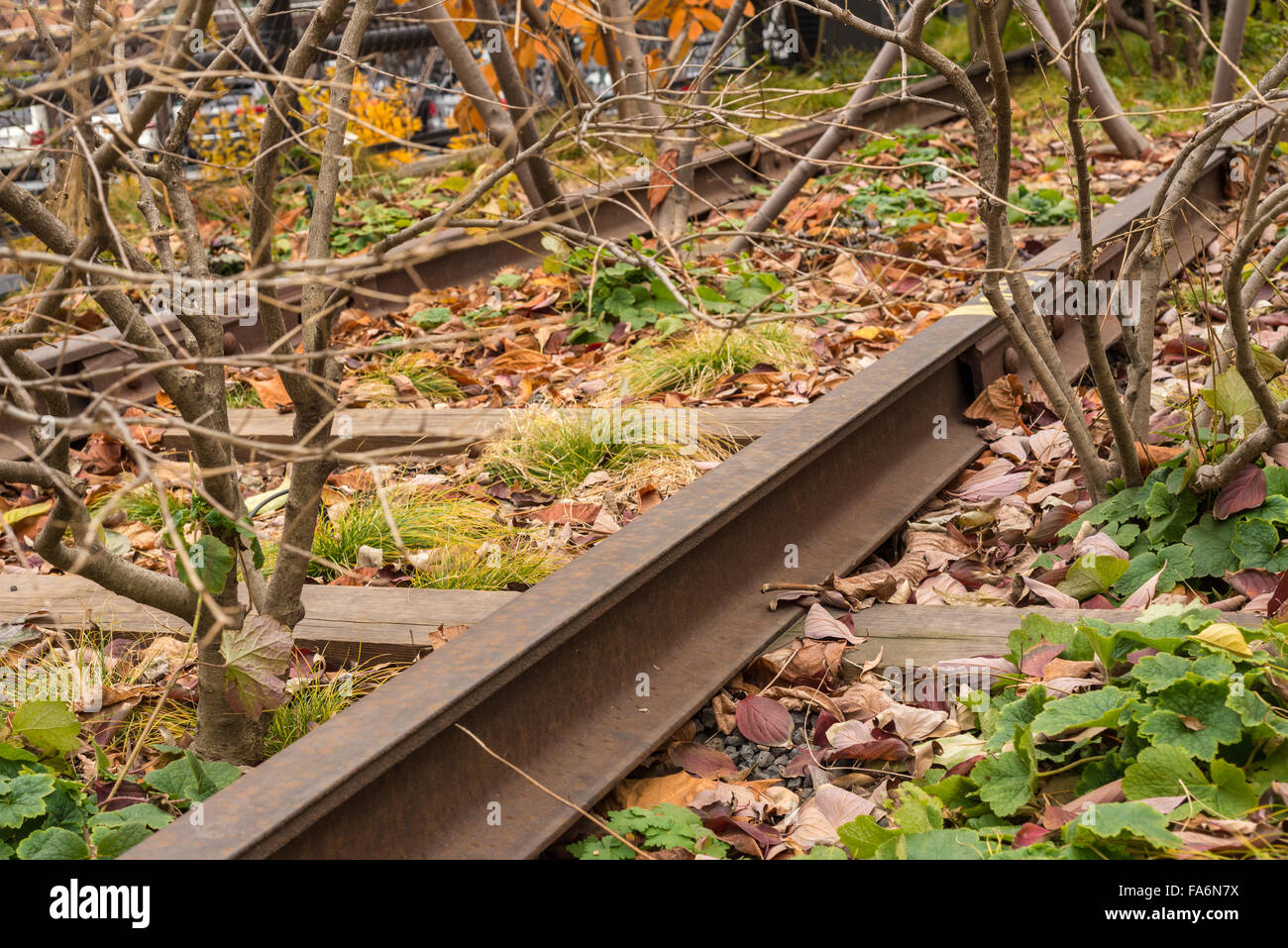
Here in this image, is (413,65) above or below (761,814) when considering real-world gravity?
above

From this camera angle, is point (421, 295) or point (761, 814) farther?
point (421, 295)

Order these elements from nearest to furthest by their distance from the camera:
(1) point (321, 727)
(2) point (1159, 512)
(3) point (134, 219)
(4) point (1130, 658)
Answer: (1) point (321, 727)
(4) point (1130, 658)
(2) point (1159, 512)
(3) point (134, 219)

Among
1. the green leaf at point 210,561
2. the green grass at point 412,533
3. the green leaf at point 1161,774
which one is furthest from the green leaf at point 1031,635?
the green leaf at point 210,561

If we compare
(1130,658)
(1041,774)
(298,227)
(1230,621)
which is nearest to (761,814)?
(1041,774)

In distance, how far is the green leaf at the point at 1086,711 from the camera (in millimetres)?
2162

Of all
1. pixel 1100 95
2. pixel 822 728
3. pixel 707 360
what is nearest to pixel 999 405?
pixel 707 360

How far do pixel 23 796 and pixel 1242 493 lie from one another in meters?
2.64

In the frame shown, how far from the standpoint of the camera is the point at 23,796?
2.19 metres

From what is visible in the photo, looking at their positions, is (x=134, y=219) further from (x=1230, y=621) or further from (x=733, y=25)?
(x=1230, y=621)

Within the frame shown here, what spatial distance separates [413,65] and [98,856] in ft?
38.5

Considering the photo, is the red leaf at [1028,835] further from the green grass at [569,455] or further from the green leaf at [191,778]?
the green grass at [569,455]

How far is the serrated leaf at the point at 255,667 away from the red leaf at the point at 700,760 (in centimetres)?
81
